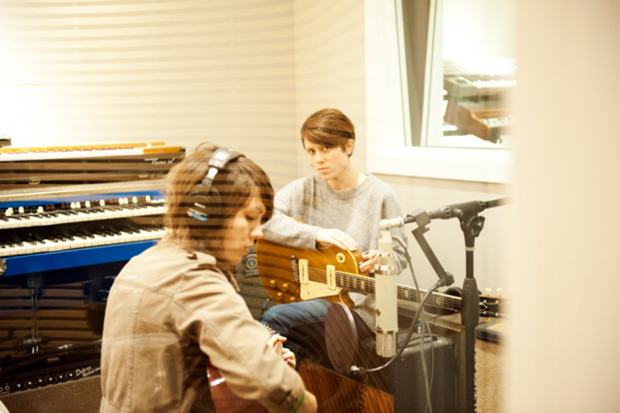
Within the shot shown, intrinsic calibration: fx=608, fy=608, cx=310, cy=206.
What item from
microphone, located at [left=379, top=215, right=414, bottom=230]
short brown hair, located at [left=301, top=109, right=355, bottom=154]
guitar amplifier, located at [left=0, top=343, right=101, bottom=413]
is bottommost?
guitar amplifier, located at [left=0, top=343, right=101, bottom=413]

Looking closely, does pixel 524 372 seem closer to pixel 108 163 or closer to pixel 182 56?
pixel 182 56

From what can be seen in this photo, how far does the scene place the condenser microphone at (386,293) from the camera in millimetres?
1115

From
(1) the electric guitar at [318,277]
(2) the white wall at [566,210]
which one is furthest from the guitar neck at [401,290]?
(2) the white wall at [566,210]

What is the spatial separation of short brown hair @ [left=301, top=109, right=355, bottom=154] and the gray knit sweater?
0.25 feet

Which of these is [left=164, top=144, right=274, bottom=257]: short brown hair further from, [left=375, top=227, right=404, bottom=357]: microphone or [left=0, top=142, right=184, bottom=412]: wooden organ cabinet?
[left=375, top=227, right=404, bottom=357]: microphone

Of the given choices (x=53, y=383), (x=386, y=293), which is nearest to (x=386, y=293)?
(x=386, y=293)

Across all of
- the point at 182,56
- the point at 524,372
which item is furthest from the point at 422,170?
the point at 524,372

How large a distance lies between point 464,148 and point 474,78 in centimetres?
28

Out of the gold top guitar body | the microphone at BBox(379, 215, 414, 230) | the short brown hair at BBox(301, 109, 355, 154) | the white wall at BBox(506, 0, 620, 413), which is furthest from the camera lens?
the gold top guitar body

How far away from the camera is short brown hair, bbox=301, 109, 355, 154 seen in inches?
39.1

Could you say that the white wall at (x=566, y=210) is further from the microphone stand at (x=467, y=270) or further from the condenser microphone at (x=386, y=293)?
the condenser microphone at (x=386, y=293)

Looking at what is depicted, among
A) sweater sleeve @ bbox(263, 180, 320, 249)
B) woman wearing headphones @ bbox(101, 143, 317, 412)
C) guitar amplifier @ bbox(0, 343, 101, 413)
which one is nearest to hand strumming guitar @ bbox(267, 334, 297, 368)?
woman wearing headphones @ bbox(101, 143, 317, 412)

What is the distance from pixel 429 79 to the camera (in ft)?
3.15

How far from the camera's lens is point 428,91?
964mm
